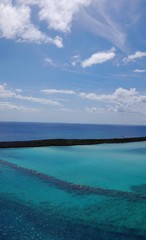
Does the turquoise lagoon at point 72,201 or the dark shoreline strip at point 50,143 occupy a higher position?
the dark shoreline strip at point 50,143

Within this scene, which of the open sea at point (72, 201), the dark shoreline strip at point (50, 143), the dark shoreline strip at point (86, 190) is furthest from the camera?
the dark shoreline strip at point (50, 143)

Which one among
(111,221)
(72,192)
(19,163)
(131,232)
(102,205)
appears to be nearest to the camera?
(131,232)

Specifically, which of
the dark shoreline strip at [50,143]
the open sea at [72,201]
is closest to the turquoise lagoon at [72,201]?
the open sea at [72,201]

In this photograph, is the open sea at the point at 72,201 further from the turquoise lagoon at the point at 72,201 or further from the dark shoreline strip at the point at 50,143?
the dark shoreline strip at the point at 50,143

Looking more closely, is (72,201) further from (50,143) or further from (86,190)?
(50,143)

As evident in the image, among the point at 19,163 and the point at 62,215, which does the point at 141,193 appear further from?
the point at 19,163

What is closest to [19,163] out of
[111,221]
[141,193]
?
[141,193]

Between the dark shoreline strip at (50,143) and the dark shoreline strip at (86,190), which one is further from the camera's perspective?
the dark shoreline strip at (50,143)

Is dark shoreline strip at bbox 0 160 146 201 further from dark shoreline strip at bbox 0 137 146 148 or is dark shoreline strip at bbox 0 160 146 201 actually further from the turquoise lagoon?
dark shoreline strip at bbox 0 137 146 148

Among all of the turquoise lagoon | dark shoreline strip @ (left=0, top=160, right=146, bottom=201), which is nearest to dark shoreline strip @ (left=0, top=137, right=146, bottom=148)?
the turquoise lagoon
